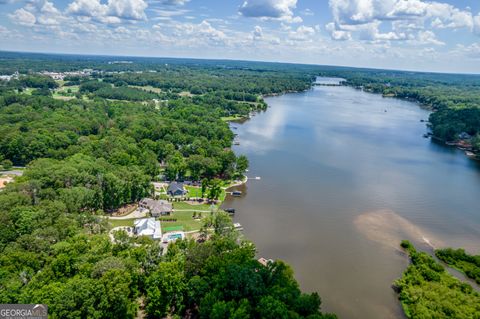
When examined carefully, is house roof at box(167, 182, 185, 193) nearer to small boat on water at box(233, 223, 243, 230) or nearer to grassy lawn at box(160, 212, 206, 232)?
grassy lawn at box(160, 212, 206, 232)

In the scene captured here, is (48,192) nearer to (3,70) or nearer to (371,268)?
(371,268)

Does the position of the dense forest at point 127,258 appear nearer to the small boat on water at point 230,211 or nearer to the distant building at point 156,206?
the distant building at point 156,206

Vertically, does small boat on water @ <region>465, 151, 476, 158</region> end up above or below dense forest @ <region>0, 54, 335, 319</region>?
above

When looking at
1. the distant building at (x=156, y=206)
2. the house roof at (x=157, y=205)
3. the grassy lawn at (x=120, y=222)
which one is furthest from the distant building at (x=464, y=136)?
the grassy lawn at (x=120, y=222)

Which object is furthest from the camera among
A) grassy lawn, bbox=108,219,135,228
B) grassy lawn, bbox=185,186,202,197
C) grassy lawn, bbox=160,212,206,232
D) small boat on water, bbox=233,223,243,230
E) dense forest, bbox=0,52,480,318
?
grassy lawn, bbox=185,186,202,197

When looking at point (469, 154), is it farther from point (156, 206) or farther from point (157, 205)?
point (156, 206)

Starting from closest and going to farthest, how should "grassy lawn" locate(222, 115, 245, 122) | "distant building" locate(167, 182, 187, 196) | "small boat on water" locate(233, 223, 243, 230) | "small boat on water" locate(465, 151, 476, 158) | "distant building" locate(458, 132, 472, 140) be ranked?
"small boat on water" locate(233, 223, 243, 230) → "distant building" locate(167, 182, 187, 196) → "small boat on water" locate(465, 151, 476, 158) → "distant building" locate(458, 132, 472, 140) → "grassy lawn" locate(222, 115, 245, 122)

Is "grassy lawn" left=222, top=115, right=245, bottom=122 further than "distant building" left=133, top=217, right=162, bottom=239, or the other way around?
"grassy lawn" left=222, top=115, right=245, bottom=122

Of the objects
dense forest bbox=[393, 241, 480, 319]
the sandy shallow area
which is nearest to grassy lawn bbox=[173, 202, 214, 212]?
the sandy shallow area
